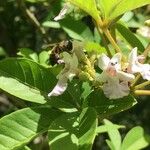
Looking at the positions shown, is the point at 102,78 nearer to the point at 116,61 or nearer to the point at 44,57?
the point at 116,61

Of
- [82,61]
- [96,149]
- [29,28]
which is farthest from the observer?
[96,149]

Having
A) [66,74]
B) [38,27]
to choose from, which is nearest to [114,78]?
[66,74]

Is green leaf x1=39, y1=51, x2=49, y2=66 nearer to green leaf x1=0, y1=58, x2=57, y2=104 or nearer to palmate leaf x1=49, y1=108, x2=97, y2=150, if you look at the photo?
green leaf x1=0, y1=58, x2=57, y2=104

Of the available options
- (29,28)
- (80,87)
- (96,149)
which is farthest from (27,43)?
(80,87)

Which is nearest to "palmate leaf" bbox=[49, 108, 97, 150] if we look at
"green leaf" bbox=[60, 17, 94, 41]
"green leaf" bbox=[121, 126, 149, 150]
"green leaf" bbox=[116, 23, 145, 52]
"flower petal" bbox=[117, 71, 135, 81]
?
"flower petal" bbox=[117, 71, 135, 81]

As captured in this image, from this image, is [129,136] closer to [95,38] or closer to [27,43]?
[95,38]

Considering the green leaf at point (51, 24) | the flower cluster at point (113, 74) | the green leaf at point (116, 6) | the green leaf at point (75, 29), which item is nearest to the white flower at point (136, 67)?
the flower cluster at point (113, 74)
